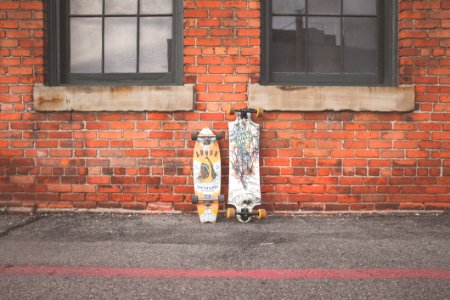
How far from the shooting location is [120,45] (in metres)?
4.00

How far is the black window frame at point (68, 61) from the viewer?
152 inches

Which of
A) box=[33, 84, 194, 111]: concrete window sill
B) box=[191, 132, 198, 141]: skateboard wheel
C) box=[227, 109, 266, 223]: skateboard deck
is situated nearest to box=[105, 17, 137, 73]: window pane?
box=[33, 84, 194, 111]: concrete window sill

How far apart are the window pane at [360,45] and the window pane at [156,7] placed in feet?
6.04

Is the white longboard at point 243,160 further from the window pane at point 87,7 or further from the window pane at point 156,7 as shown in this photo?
the window pane at point 87,7

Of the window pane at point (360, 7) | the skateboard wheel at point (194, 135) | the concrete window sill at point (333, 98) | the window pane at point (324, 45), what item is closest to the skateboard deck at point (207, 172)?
the skateboard wheel at point (194, 135)

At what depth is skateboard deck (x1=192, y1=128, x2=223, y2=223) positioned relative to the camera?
3482 mm

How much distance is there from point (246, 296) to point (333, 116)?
7.51ft

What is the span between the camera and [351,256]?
2582mm

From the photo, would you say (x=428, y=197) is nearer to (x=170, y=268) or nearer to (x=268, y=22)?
(x=268, y=22)

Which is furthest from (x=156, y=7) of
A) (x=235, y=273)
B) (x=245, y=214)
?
(x=235, y=273)

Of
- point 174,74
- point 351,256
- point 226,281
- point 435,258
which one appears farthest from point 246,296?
point 174,74

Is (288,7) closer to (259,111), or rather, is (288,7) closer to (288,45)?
(288,45)

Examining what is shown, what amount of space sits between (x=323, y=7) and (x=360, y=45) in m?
0.55

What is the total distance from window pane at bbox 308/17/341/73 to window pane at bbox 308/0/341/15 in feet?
0.20
